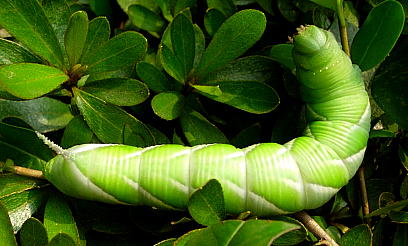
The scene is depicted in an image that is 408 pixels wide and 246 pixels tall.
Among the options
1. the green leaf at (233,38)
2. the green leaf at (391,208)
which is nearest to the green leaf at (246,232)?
the green leaf at (391,208)

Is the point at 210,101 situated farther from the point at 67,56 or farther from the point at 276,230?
the point at 276,230

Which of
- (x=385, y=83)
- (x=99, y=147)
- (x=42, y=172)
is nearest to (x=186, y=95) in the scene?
(x=99, y=147)

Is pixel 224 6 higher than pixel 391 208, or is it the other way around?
pixel 224 6

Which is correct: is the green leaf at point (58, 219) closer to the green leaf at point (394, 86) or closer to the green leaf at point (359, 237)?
the green leaf at point (359, 237)

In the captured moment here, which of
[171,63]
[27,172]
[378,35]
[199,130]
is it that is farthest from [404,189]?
[27,172]

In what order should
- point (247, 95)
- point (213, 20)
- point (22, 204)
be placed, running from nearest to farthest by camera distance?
point (22, 204) < point (247, 95) < point (213, 20)

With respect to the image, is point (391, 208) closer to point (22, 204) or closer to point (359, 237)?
point (359, 237)
